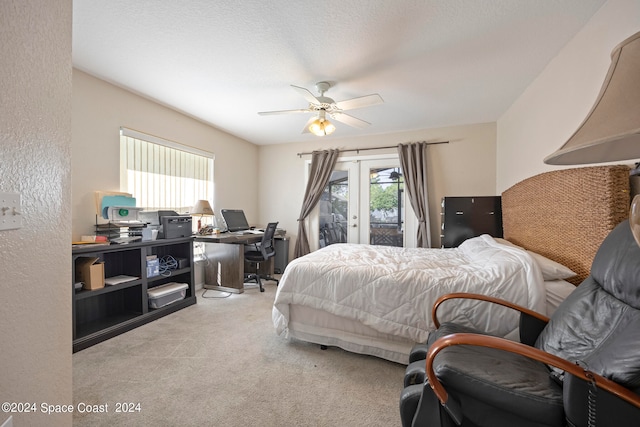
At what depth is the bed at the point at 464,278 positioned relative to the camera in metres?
1.66

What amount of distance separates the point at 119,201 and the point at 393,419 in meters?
3.18

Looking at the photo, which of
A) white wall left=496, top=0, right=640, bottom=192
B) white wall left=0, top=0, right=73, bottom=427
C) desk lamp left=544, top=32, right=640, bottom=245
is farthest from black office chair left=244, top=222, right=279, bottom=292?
desk lamp left=544, top=32, right=640, bottom=245

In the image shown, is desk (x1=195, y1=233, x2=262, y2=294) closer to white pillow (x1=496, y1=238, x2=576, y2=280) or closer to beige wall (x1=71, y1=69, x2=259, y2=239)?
beige wall (x1=71, y1=69, x2=259, y2=239)

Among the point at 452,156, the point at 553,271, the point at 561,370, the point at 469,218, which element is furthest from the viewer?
the point at 452,156

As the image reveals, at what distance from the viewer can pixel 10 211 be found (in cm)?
89

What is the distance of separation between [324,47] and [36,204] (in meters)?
2.05

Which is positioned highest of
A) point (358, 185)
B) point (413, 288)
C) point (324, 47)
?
point (324, 47)

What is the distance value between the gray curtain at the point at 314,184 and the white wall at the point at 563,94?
8.68 ft

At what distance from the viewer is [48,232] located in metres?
1.03

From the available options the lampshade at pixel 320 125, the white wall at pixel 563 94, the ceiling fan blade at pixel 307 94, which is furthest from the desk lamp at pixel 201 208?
the white wall at pixel 563 94

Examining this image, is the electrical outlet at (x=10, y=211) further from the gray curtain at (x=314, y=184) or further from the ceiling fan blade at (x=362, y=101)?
the gray curtain at (x=314, y=184)

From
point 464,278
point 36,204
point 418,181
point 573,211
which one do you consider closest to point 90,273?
point 36,204

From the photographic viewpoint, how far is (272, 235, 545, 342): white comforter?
5.56 ft

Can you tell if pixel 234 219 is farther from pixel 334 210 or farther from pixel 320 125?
pixel 320 125
